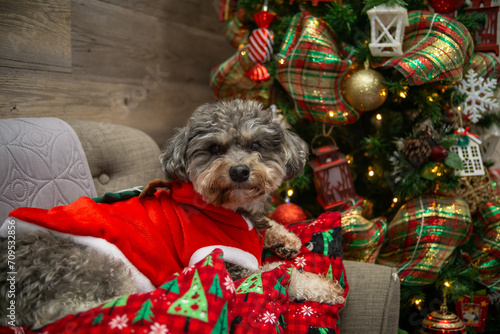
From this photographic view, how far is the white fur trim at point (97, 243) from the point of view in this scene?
1.25 metres

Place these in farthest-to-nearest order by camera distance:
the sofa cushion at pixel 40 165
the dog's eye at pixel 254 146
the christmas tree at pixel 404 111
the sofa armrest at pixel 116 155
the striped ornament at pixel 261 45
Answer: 1. the striped ornament at pixel 261 45
2. the christmas tree at pixel 404 111
3. the sofa armrest at pixel 116 155
4. the dog's eye at pixel 254 146
5. the sofa cushion at pixel 40 165

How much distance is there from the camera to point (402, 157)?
213 centimetres

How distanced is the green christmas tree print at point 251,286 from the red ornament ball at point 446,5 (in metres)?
1.72

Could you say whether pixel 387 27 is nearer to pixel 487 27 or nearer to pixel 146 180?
pixel 487 27

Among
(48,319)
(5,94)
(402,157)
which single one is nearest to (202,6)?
(5,94)

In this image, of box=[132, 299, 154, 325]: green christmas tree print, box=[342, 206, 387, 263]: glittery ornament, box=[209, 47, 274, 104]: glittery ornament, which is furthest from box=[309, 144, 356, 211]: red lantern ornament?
box=[132, 299, 154, 325]: green christmas tree print

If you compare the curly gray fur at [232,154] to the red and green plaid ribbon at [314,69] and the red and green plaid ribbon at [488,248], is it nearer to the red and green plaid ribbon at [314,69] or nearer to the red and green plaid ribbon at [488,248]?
the red and green plaid ribbon at [314,69]

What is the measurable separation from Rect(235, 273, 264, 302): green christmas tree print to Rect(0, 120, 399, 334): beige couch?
477 millimetres

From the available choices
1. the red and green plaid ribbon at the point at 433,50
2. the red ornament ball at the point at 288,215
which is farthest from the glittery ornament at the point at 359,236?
the red and green plaid ribbon at the point at 433,50

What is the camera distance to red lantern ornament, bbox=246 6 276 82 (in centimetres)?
218

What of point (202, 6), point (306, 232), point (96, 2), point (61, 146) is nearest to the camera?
point (61, 146)

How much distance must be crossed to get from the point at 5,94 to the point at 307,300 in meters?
1.64

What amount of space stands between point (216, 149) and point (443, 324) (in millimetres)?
1490

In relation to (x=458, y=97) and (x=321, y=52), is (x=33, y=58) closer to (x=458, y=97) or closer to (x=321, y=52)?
(x=321, y=52)
